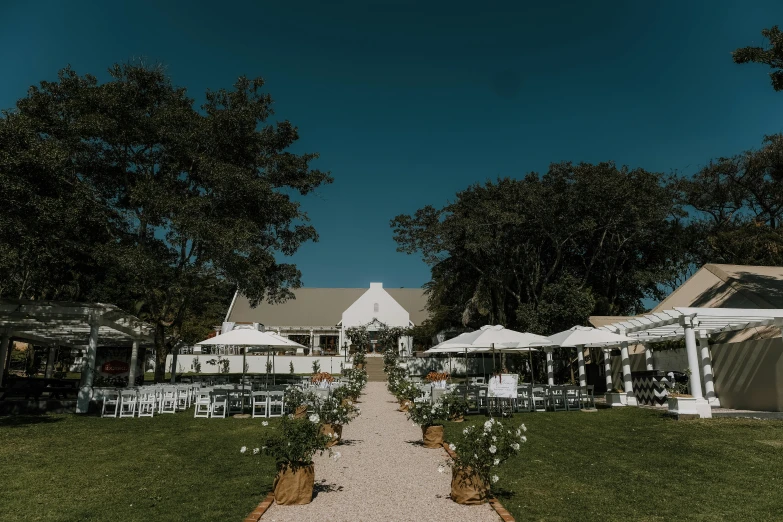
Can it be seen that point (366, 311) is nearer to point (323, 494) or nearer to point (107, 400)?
point (107, 400)

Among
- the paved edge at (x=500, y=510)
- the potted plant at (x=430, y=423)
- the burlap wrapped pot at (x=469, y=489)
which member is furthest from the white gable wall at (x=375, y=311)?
the paved edge at (x=500, y=510)

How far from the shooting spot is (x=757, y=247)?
30062 millimetres

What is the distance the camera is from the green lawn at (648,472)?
5.99 metres

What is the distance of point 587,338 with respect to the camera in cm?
1616

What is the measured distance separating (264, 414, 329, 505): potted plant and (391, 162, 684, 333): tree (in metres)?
23.7

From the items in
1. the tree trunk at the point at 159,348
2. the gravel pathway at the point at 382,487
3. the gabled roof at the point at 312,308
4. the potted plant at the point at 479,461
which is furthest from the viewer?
the gabled roof at the point at 312,308

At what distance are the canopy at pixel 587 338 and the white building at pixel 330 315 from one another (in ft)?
100

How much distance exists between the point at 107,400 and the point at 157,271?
223 inches

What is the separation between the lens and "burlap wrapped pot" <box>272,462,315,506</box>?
626cm

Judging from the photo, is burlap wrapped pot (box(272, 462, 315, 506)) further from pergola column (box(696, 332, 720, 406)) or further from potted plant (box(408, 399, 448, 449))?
pergola column (box(696, 332, 720, 406))

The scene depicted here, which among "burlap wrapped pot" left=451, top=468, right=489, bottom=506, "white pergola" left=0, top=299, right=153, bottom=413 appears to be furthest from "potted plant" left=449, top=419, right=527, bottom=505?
"white pergola" left=0, top=299, right=153, bottom=413

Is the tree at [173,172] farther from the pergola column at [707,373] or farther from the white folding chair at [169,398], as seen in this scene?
the pergola column at [707,373]

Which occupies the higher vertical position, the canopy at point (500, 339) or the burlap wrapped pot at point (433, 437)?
the canopy at point (500, 339)

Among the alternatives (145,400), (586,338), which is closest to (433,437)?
(586,338)
